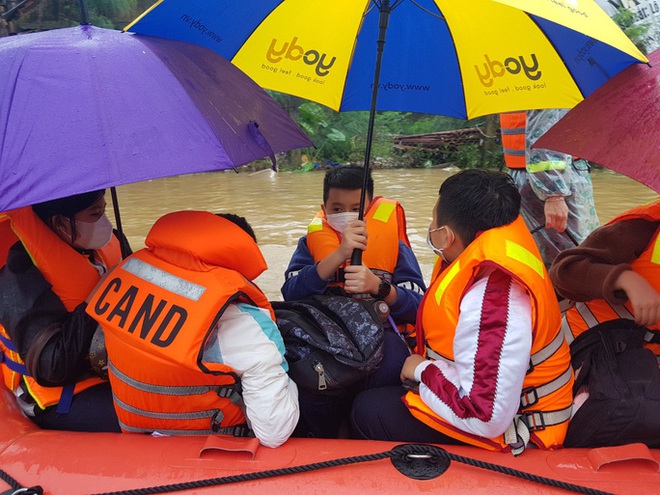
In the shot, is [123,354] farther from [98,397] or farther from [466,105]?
[466,105]

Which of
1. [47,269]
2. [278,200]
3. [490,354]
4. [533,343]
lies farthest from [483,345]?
[278,200]

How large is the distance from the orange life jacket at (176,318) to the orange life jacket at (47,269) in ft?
0.53

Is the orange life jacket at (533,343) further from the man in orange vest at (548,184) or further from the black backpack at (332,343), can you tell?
the man in orange vest at (548,184)

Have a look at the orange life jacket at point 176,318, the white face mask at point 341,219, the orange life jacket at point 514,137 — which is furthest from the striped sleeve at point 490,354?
the orange life jacket at point 514,137

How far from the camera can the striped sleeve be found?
1.28m

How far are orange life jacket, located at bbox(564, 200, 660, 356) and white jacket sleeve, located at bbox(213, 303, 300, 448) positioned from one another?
0.94m

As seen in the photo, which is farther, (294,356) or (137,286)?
(294,356)

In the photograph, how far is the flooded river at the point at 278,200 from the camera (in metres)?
6.05

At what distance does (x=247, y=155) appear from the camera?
1681mm

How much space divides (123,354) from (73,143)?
551 millimetres

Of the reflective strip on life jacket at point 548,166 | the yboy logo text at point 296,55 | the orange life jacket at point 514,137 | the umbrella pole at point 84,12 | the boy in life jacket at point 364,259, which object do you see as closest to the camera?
the umbrella pole at point 84,12

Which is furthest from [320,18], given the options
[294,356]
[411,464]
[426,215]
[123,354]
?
[426,215]

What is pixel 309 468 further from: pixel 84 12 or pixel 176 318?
pixel 84 12

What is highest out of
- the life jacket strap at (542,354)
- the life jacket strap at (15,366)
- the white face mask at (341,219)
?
the white face mask at (341,219)
